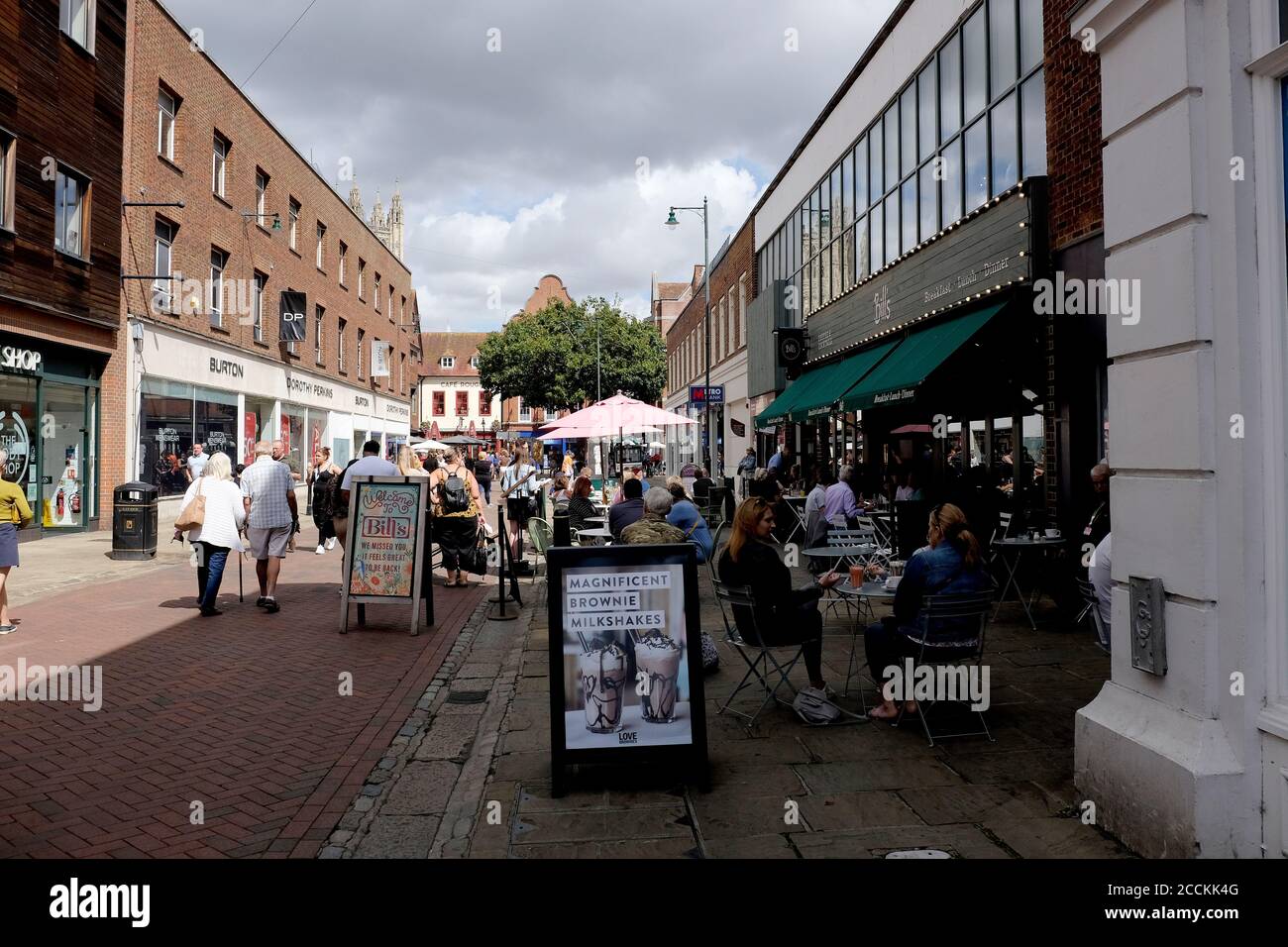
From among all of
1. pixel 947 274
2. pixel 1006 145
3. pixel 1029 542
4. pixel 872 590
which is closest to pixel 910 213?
pixel 947 274

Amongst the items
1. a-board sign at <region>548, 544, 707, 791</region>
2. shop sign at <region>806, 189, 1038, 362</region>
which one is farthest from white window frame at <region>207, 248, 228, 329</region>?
a-board sign at <region>548, 544, 707, 791</region>

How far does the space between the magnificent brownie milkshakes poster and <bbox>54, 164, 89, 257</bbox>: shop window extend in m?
15.7

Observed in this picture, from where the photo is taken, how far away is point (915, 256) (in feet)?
44.6

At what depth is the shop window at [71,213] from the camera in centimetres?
1591

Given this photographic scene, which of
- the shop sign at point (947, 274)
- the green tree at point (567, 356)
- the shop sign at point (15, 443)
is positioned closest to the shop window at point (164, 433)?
the shop sign at point (15, 443)

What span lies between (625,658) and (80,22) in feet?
59.8

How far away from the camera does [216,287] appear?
73.8 feet

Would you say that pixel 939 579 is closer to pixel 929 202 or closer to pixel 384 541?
pixel 384 541

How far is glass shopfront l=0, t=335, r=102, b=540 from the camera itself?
591 inches
